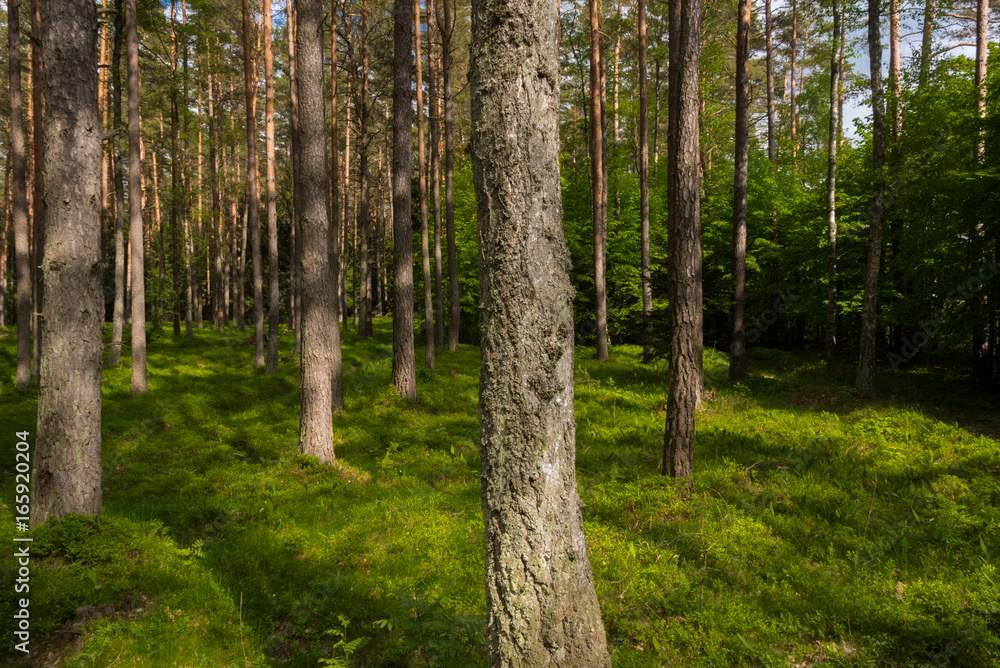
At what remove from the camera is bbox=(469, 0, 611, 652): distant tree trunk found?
2.42 meters

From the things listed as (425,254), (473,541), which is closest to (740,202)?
(425,254)

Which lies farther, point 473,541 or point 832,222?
point 832,222

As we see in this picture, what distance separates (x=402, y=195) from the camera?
1102cm

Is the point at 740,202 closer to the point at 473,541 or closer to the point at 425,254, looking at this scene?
the point at 425,254

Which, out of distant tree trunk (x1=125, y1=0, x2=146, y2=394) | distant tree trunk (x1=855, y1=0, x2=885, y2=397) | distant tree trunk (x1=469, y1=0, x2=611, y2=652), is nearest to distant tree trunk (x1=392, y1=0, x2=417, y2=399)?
distant tree trunk (x1=125, y1=0, x2=146, y2=394)

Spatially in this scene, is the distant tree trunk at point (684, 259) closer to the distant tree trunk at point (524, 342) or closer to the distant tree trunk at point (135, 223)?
the distant tree trunk at point (524, 342)

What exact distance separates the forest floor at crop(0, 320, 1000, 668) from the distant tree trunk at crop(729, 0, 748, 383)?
8.30ft

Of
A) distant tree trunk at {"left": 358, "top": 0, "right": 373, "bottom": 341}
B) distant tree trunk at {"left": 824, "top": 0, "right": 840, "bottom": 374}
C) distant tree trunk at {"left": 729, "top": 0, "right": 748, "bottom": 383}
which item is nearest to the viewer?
distant tree trunk at {"left": 729, "top": 0, "right": 748, "bottom": 383}

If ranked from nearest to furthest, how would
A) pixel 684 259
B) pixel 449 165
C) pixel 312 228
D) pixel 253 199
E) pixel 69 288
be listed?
pixel 69 288
pixel 684 259
pixel 312 228
pixel 253 199
pixel 449 165

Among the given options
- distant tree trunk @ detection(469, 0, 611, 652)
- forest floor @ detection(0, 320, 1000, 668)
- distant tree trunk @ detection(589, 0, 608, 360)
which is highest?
distant tree trunk @ detection(589, 0, 608, 360)

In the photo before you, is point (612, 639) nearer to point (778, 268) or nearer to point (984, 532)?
point (984, 532)

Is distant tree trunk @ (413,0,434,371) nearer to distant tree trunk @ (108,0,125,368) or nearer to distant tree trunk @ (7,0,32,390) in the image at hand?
distant tree trunk @ (108,0,125,368)

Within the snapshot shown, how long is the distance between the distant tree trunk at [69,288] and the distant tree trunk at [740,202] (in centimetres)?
1220

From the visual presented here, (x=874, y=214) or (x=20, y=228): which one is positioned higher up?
(x=874, y=214)
